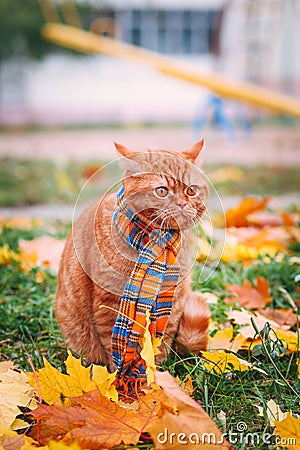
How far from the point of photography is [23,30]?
9.49m

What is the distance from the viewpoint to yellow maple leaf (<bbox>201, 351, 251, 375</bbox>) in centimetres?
142

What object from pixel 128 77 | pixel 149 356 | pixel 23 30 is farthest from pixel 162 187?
pixel 128 77

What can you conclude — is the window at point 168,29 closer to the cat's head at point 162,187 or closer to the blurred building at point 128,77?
the blurred building at point 128,77

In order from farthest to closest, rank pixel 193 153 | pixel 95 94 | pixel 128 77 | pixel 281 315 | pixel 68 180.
Result: 1. pixel 128 77
2. pixel 95 94
3. pixel 68 180
4. pixel 281 315
5. pixel 193 153

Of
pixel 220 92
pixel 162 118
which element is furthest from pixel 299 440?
pixel 162 118

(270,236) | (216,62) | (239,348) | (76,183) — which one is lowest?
(216,62)

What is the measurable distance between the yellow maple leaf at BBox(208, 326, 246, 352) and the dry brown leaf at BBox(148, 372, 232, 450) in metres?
0.48

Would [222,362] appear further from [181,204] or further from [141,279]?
[181,204]

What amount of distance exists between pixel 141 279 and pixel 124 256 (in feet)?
0.21

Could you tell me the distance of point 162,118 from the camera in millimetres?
11766

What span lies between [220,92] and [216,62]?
198 inches

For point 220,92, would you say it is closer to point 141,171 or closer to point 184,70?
point 184,70

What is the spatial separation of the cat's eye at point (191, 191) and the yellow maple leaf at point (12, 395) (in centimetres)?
55

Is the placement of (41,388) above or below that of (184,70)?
above
